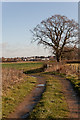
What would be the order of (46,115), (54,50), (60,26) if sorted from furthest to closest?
(54,50)
(60,26)
(46,115)

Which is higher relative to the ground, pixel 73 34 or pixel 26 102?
pixel 73 34

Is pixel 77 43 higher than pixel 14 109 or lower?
higher

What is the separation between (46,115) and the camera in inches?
252

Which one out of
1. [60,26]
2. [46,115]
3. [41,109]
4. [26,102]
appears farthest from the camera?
[60,26]

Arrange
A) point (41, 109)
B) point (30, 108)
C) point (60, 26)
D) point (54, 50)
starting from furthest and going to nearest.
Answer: point (54, 50), point (60, 26), point (30, 108), point (41, 109)

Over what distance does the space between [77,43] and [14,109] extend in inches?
1119

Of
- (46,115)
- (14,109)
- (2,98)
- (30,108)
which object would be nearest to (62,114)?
(46,115)

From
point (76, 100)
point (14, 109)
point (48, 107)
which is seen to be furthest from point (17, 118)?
point (76, 100)

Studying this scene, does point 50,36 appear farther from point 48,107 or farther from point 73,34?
point 48,107

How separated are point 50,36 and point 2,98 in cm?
2529

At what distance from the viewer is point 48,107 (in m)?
7.41

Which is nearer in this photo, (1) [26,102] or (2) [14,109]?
(2) [14,109]

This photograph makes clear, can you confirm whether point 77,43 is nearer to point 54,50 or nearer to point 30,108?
point 54,50

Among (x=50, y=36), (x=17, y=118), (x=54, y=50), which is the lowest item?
(x=17, y=118)
